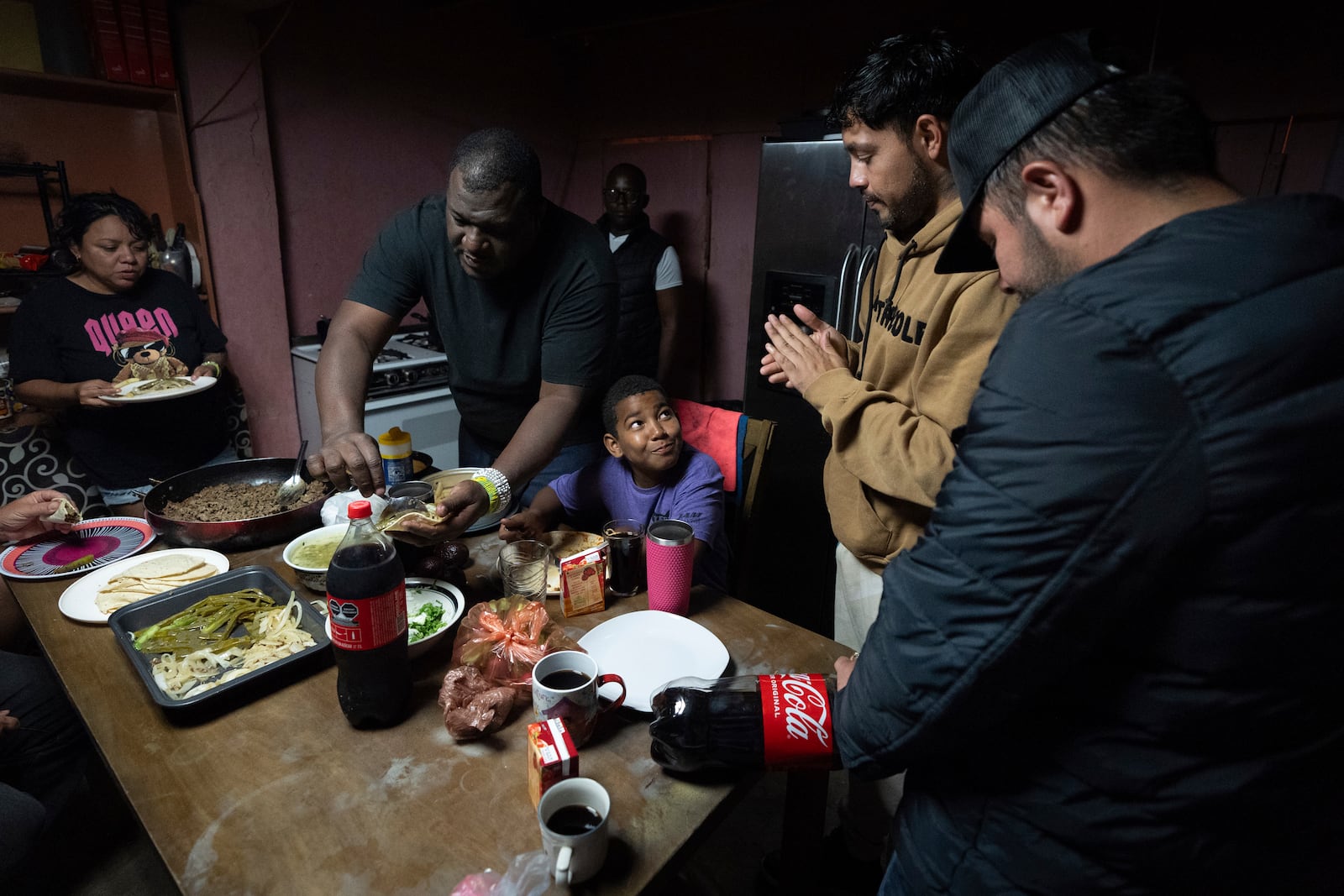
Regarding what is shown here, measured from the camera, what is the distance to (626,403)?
2.10 meters

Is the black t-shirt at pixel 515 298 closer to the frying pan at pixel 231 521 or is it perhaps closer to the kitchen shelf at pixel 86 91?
the frying pan at pixel 231 521

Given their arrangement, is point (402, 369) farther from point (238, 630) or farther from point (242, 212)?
point (238, 630)

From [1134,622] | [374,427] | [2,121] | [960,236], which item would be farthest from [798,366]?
[2,121]

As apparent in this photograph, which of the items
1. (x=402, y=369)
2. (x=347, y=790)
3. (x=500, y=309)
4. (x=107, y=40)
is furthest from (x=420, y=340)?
(x=347, y=790)

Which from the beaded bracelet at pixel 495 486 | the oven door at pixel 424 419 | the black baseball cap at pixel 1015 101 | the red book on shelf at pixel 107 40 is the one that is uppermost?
the red book on shelf at pixel 107 40

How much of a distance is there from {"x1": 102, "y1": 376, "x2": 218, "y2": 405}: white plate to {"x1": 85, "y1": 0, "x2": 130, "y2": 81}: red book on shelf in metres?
1.52

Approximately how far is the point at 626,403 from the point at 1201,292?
160cm

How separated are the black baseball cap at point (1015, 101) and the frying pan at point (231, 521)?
1.73m

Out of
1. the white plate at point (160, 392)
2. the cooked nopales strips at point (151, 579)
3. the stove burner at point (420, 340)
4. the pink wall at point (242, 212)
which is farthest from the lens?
the stove burner at point (420, 340)

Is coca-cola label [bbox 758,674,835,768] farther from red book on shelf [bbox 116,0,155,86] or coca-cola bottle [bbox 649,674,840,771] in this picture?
red book on shelf [bbox 116,0,155,86]

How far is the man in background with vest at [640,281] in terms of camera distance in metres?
4.21

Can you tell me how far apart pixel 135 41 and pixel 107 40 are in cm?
11

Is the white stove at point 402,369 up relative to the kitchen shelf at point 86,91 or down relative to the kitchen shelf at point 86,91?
down

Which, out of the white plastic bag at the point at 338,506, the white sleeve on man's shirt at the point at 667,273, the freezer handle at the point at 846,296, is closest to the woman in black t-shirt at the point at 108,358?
the white plastic bag at the point at 338,506
